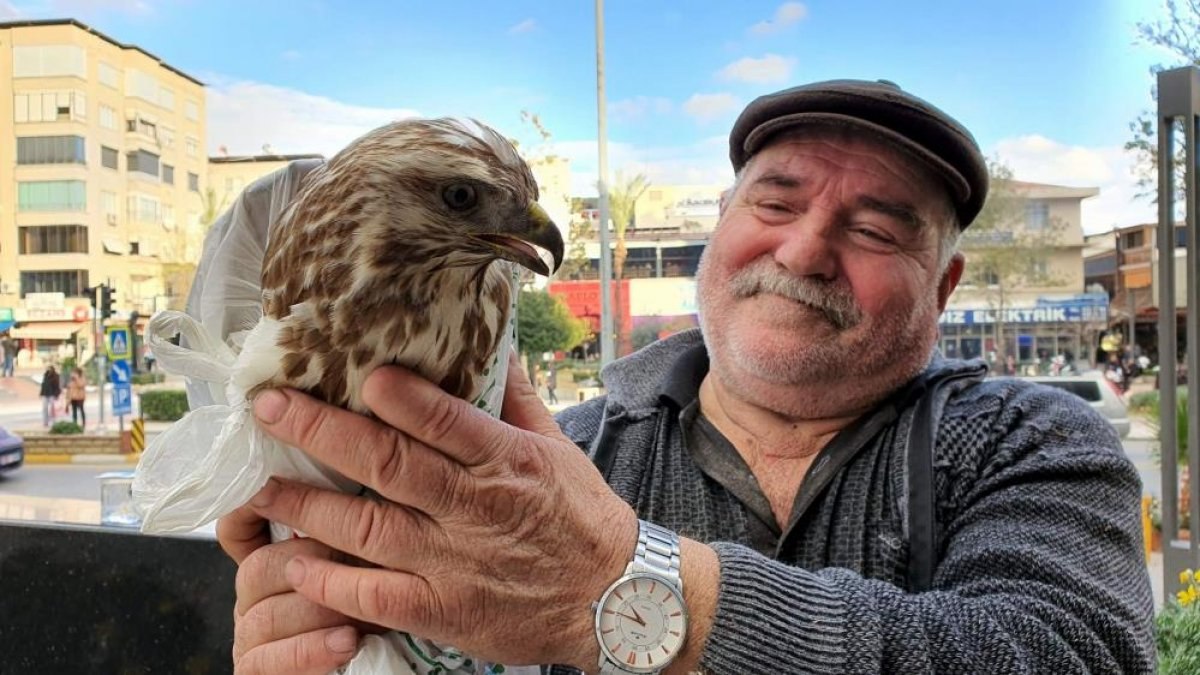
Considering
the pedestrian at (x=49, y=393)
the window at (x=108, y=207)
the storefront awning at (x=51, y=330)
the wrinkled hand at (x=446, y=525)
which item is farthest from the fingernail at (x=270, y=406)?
the window at (x=108, y=207)

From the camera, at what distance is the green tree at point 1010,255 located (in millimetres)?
12898

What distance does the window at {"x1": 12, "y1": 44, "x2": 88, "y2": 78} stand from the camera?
9.62 meters

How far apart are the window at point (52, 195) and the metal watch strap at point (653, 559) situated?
14311 mm

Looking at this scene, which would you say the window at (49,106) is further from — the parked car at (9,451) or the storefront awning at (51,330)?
the storefront awning at (51,330)

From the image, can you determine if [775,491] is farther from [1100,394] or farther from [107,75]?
[107,75]

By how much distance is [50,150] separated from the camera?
12.3 m

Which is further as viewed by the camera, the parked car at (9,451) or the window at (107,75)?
the window at (107,75)

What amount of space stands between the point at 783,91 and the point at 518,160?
803mm

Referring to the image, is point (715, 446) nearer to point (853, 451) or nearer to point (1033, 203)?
point (853, 451)

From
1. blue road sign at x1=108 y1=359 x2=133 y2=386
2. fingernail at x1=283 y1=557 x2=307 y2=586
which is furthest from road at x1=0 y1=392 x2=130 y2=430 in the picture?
fingernail at x1=283 y1=557 x2=307 y2=586

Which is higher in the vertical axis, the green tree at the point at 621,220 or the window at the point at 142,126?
the window at the point at 142,126

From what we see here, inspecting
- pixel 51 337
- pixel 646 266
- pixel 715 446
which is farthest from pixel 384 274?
pixel 51 337

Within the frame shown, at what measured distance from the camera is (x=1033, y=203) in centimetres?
1333

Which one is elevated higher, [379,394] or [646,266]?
[646,266]
